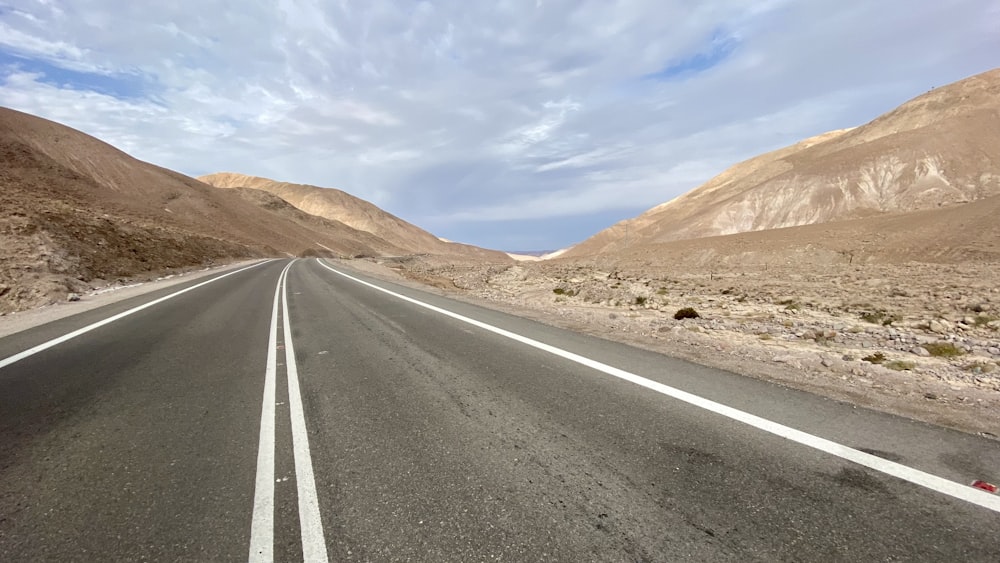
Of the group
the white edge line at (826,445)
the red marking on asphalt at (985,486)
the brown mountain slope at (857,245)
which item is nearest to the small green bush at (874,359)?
the white edge line at (826,445)

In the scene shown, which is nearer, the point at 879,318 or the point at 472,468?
the point at 472,468

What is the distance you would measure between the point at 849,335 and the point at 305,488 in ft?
33.5

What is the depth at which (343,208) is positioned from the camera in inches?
6737

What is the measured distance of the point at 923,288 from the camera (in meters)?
17.9

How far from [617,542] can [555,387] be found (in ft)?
8.74

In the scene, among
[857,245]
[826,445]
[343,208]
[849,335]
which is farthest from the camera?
[343,208]

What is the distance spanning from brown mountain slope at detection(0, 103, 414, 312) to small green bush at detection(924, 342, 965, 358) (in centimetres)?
2265

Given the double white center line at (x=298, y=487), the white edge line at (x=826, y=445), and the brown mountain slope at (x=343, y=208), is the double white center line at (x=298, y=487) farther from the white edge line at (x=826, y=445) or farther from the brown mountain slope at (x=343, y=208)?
the brown mountain slope at (x=343, y=208)

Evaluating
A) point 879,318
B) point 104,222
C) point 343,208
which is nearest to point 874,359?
point 879,318

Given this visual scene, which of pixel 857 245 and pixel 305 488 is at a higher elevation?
pixel 857 245

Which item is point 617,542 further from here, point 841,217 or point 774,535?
point 841,217

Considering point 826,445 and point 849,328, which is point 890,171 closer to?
point 849,328

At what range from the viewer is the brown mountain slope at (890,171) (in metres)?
59.5

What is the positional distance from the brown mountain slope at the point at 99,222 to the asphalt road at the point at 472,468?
582 inches
